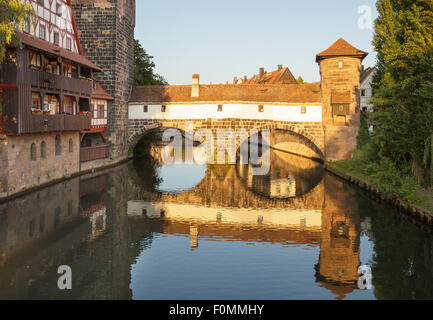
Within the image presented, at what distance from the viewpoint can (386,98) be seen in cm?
2448

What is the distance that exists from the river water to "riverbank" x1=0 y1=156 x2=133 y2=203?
489 mm

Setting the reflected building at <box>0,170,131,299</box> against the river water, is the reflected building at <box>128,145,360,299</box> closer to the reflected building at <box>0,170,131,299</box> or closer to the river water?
the river water

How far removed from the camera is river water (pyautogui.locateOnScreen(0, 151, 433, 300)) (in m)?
11.0

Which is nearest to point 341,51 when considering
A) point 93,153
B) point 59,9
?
point 93,153

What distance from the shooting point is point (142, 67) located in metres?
49.2

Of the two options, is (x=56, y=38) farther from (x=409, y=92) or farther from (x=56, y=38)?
(x=409, y=92)

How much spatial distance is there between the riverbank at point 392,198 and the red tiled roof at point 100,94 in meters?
19.2

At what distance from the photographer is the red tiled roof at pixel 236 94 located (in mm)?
39500

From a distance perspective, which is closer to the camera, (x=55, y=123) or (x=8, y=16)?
(x=8, y=16)

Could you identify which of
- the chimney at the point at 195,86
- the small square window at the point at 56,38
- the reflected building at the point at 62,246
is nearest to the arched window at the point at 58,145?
the reflected building at the point at 62,246

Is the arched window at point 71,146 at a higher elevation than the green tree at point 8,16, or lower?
lower

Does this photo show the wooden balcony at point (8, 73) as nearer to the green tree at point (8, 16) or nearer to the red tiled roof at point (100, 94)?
the green tree at point (8, 16)

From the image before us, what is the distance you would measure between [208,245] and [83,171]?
18496mm
